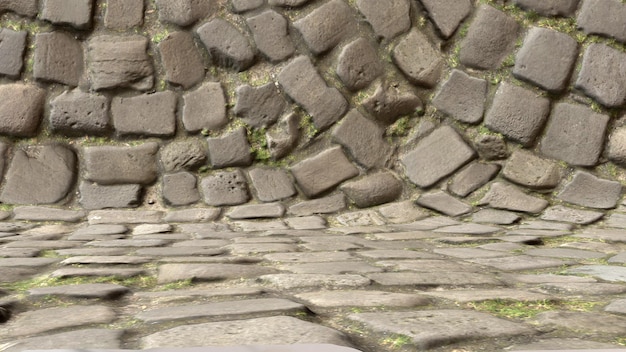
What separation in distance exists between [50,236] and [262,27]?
146 cm

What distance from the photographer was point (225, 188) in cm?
354

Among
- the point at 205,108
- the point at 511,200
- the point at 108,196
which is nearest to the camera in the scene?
the point at 511,200

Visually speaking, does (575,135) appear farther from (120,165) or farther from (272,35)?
(120,165)

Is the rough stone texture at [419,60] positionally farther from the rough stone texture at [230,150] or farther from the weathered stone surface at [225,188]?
the weathered stone surface at [225,188]

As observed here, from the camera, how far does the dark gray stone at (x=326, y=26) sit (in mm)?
3688

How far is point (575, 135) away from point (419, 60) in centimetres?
79

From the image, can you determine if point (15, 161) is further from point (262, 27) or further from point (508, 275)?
point (508, 275)

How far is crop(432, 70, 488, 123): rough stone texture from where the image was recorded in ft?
11.9

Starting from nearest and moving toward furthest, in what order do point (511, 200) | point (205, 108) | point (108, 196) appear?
point (511, 200)
point (108, 196)
point (205, 108)

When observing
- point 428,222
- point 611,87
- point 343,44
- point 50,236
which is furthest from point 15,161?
point 611,87

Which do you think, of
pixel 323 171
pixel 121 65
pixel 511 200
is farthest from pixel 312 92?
pixel 511 200

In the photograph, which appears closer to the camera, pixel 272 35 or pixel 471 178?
pixel 471 178

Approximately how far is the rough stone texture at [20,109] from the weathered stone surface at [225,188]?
831 mm

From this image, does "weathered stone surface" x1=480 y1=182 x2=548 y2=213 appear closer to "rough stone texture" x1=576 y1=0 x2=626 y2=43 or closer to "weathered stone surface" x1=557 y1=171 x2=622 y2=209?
"weathered stone surface" x1=557 y1=171 x2=622 y2=209
